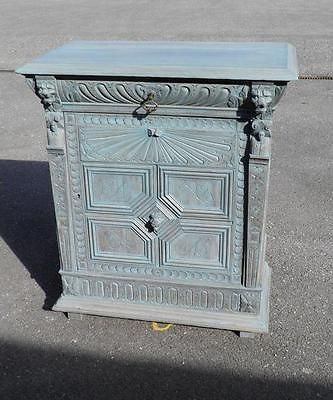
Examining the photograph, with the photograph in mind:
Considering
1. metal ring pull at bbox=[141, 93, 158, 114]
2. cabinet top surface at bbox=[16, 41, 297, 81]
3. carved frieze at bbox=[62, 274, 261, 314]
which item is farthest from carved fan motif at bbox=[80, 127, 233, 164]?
carved frieze at bbox=[62, 274, 261, 314]

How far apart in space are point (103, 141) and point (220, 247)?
88 centimetres

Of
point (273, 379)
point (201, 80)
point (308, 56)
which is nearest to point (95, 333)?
point (273, 379)

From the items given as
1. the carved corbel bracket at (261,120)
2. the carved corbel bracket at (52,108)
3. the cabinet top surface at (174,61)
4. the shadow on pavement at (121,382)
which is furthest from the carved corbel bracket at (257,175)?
the carved corbel bracket at (52,108)

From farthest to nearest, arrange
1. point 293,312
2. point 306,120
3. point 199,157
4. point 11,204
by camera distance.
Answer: point 306,120 → point 11,204 → point 293,312 → point 199,157

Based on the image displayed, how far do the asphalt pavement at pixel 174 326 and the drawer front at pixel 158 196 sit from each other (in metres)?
0.42

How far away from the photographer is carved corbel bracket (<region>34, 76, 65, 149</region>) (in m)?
3.02

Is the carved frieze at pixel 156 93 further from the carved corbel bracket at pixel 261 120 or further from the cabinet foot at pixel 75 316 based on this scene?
the cabinet foot at pixel 75 316

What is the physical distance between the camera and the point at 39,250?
14.5ft

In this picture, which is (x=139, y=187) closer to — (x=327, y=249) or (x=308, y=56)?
(x=327, y=249)

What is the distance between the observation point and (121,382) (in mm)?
3105

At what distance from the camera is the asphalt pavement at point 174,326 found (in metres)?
3.09

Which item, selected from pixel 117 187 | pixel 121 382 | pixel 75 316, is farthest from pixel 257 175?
pixel 75 316

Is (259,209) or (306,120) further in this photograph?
(306,120)

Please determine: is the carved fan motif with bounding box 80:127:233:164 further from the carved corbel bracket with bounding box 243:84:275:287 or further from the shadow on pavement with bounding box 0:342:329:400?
the shadow on pavement with bounding box 0:342:329:400
